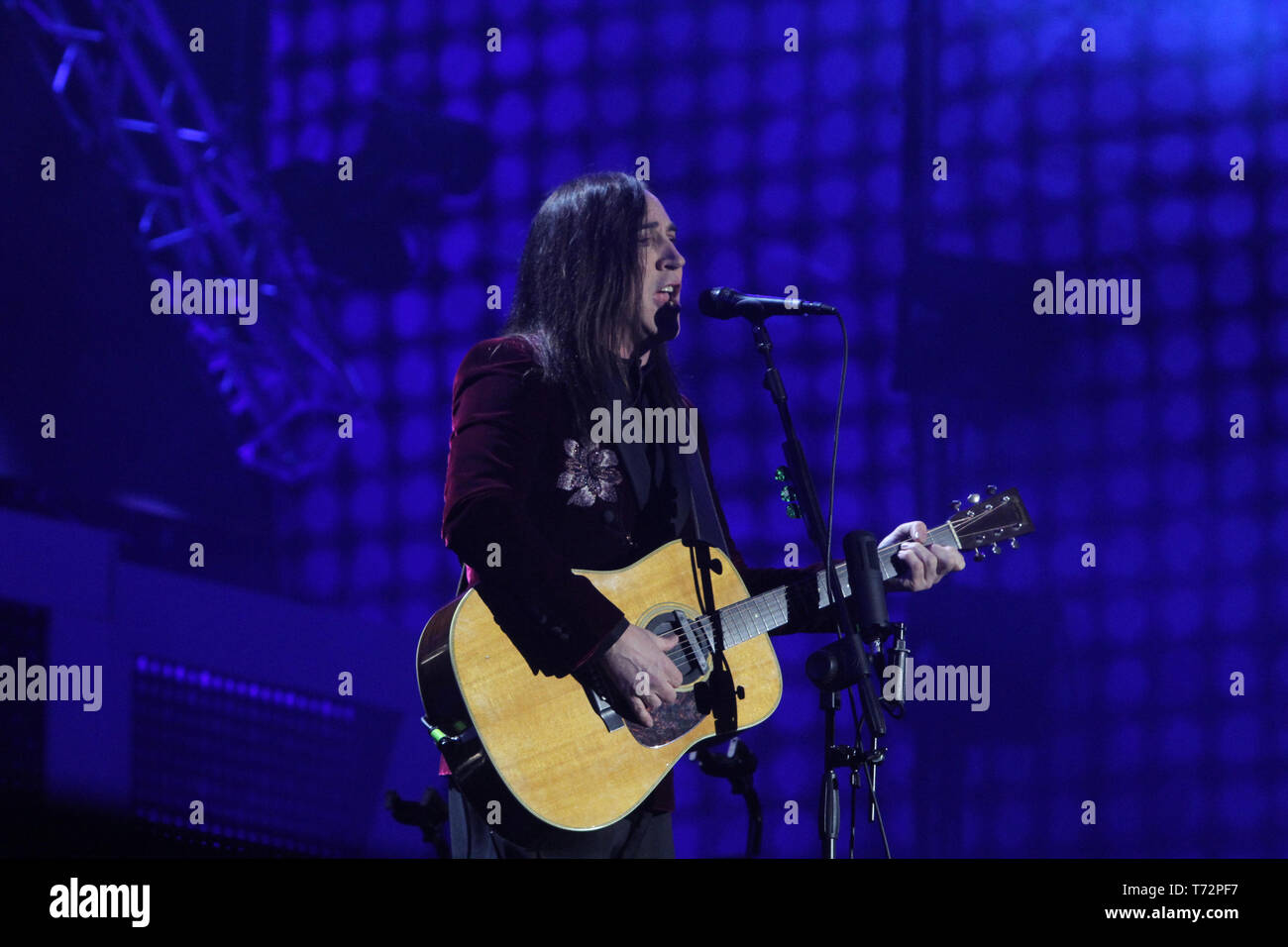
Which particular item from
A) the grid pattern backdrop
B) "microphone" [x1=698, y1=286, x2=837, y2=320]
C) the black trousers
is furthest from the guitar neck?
the grid pattern backdrop

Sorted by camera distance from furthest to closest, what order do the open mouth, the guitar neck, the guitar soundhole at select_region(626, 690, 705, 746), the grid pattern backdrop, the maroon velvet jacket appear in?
the grid pattern backdrop < the open mouth < the guitar neck < the guitar soundhole at select_region(626, 690, 705, 746) < the maroon velvet jacket

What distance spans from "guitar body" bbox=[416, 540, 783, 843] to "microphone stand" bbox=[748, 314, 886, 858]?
0.92ft

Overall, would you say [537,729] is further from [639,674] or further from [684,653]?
[684,653]

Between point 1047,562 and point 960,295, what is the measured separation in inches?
31.3

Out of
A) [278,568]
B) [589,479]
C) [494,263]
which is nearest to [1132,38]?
[494,263]

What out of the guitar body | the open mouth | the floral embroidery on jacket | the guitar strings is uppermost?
the open mouth

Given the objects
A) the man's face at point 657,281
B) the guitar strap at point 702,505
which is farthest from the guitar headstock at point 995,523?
the man's face at point 657,281

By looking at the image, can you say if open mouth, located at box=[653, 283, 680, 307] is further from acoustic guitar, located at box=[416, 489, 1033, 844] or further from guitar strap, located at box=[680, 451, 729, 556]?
acoustic guitar, located at box=[416, 489, 1033, 844]

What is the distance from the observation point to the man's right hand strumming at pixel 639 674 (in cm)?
258

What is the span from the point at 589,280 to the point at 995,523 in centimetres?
107

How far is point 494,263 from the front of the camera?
3732 millimetres

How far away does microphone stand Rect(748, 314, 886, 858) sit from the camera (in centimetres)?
244

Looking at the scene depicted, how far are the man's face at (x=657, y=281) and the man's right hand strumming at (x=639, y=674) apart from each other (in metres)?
0.68

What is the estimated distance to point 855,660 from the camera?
243 cm
